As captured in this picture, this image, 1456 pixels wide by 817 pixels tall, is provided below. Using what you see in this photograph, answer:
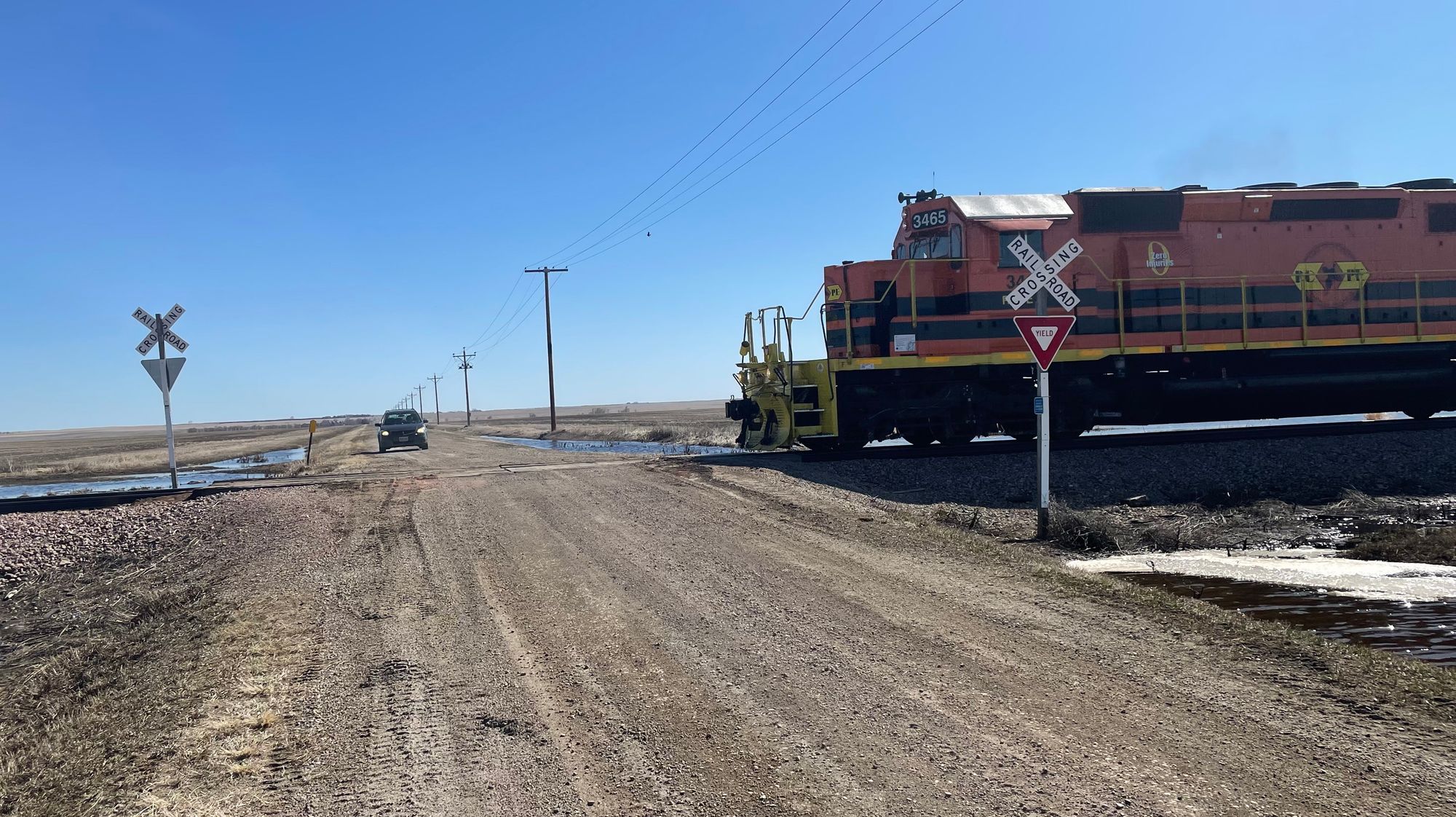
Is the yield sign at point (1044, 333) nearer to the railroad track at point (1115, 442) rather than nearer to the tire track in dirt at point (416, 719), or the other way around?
the railroad track at point (1115, 442)

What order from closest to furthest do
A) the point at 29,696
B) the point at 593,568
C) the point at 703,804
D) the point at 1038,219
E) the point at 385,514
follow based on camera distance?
the point at 703,804 < the point at 29,696 < the point at 593,568 < the point at 385,514 < the point at 1038,219

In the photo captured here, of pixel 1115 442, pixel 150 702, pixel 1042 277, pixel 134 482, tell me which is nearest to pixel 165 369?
pixel 134 482

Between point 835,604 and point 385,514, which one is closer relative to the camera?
point 835,604

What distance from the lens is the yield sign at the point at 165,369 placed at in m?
15.2

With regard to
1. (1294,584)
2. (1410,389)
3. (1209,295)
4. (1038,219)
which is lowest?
(1294,584)

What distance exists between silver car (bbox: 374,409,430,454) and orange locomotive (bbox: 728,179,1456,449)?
19.6 meters

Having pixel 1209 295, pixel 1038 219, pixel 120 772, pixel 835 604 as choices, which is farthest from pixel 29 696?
pixel 1209 295

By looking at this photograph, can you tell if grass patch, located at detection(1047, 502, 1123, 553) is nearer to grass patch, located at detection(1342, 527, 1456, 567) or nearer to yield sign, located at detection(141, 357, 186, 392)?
grass patch, located at detection(1342, 527, 1456, 567)

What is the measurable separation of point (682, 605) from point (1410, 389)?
54.0 ft

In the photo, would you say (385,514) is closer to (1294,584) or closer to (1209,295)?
(1294,584)

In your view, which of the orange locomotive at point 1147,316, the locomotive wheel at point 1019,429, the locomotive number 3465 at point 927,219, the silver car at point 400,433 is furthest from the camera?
the silver car at point 400,433

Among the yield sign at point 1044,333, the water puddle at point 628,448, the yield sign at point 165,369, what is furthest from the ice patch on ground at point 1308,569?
the yield sign at point 165,369

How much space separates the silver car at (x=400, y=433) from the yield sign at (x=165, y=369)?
607 inches

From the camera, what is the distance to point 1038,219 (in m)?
14.8
